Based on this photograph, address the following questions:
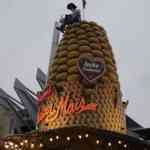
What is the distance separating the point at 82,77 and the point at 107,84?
1272 mm

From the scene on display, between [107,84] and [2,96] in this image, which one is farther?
[2,96]

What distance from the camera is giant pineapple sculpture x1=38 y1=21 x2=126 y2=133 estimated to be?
19.6 meters

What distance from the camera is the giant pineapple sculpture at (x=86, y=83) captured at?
64.2ft

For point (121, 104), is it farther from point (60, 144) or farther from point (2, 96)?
point (2, 96)

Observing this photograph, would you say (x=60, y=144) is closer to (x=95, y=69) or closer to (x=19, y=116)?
(x=95, y=69)

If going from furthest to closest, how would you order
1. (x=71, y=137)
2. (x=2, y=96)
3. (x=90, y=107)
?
1. (x=2, y=96)
2. (x=90, y=107)
3. (x=71, y=137)

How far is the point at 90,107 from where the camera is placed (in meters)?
19.4

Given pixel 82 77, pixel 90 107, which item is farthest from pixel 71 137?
pixel 82 77

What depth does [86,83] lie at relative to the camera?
20.1 m

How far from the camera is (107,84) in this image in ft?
67.7

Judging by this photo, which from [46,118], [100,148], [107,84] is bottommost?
[100,148]

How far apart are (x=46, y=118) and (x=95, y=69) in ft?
10.6

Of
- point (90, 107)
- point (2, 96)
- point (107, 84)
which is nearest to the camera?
point (90, 107)

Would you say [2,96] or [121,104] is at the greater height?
[2,96]
